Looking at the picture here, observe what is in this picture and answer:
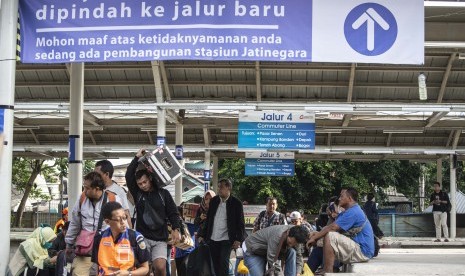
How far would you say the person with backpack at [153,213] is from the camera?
27.0ft

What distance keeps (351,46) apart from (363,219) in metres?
2.40

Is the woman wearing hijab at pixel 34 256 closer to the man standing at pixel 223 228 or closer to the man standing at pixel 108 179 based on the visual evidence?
the man standing at pixel 223 228

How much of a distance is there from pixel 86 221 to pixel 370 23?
474 centimetres

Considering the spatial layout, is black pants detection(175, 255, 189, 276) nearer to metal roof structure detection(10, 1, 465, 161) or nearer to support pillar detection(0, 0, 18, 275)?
support pillar detection(0, 0, 18, 275)

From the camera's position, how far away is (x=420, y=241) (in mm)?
24641

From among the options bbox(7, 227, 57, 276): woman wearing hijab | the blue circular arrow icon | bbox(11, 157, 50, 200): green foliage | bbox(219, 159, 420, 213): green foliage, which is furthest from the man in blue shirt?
bbox(11, 157, 50, 200): green foliage

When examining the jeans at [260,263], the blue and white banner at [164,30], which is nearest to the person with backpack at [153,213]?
the jeans at [260,263]

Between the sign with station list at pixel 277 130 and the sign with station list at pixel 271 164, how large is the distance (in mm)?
5163

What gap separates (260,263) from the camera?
9.97 m

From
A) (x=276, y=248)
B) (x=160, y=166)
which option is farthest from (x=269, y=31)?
(x=276, y=248)

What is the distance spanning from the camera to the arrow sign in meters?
9.77

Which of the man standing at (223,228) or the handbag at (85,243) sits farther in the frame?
the man standing at (223,228)

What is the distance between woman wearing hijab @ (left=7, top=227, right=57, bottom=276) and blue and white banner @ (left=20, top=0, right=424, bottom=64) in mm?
2948

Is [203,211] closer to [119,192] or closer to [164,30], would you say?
[164,30]
